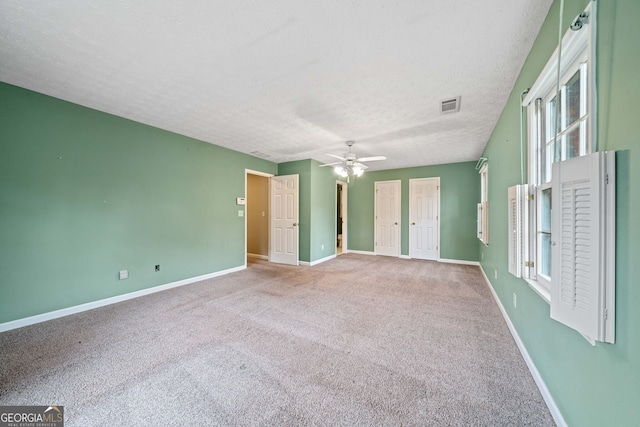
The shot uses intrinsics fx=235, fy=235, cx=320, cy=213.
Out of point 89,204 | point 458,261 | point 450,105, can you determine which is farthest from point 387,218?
point 89,204

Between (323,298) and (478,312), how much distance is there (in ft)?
6.48

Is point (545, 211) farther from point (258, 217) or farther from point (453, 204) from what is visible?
point (258, 217)

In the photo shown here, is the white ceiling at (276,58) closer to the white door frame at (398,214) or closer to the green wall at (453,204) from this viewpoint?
the green wall at (453,204)

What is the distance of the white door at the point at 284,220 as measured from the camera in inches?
221

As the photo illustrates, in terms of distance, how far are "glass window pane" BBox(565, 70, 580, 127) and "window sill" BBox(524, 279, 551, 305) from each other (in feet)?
3.48

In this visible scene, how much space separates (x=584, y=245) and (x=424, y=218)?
18.0ft

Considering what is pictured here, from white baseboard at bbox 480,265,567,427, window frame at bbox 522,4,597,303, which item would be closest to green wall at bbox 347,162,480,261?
white baseboard at bbox 480,265,567,427

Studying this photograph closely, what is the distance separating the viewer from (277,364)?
1.92 m

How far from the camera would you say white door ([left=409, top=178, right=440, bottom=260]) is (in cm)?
608

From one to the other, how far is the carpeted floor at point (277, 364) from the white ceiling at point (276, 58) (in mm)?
2555

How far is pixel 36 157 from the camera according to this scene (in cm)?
265

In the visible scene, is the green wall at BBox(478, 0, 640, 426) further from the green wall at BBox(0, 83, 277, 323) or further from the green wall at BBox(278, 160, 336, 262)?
the green wall at BBox(0, 83, 277, 323)

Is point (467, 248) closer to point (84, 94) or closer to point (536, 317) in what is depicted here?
point (536, 317)

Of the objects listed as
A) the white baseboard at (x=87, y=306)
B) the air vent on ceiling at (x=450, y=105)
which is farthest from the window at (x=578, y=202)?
the white baseboard at (x=87, y=306)
